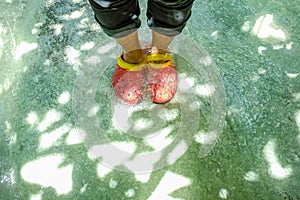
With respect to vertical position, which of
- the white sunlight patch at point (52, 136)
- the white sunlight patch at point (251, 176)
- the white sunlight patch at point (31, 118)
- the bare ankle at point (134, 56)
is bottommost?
the white sunlight patch at point (251, 176)

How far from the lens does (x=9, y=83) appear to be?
1.97 m

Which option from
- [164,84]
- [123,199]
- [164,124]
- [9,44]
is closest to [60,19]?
[9,44]

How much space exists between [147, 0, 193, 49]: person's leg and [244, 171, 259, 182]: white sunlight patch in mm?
854

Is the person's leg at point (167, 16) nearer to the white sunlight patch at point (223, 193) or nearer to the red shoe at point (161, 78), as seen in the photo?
the red shoe at point (161, 78)

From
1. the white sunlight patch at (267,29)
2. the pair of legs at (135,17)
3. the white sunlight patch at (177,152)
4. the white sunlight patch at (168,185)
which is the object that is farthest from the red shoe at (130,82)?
the white sunlight patch at (267,29)

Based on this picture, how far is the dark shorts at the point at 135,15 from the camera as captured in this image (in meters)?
1.27

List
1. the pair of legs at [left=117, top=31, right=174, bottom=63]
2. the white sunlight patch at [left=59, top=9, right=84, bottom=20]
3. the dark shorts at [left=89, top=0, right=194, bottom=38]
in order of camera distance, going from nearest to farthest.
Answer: the dark shorts at [left=89, top=0, right=194, bottom=38], the pair of legs at [left=117, top=31, right=174, bottom=63], the white sunlight patch at [left=59, top=9, right=84, bottom=20]

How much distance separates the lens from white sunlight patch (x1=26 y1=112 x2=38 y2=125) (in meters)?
1.86

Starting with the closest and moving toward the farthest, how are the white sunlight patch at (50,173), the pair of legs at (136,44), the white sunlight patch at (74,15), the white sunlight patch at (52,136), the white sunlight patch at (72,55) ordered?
1. the pair of legs at (136,44)
2. the white sunlight patch at (50,173)
3. the white sunlight patch at (52,136)
4. the white sunlight patch at (72,55)
5. the white sunlight patch at (74,15)

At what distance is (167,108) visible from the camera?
74.7 inches

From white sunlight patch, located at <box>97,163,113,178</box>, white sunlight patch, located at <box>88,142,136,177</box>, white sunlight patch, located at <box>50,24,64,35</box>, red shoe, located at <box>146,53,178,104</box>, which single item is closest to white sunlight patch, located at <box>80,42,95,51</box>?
white sunlight patch, located at <box>50,24,64,35</box>

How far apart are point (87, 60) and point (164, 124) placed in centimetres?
69

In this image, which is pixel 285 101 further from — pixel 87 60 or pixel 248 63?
pixel 87 60

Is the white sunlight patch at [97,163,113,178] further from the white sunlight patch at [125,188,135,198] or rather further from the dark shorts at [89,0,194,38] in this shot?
the dark shorts at [89,0,194,38]
